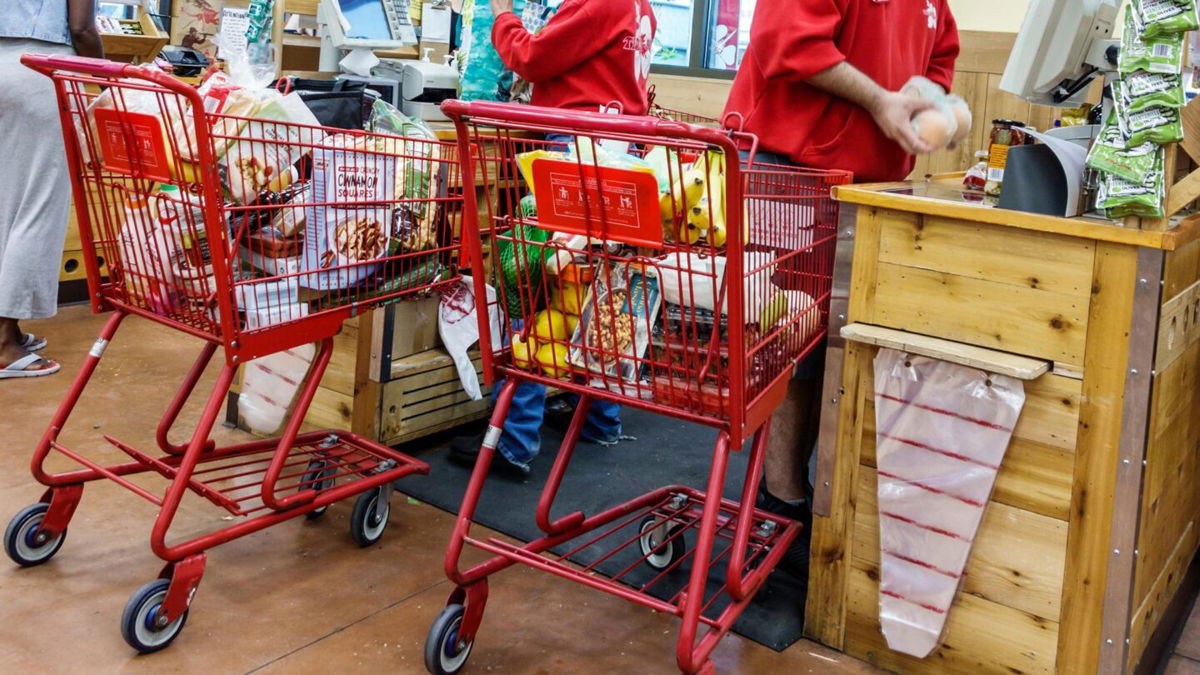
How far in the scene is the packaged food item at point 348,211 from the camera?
235cm

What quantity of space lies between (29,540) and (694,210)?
68.1 inches

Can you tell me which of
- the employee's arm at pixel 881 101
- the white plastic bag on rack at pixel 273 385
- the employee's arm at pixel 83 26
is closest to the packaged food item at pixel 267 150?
the white plastic bag on rack at pixel 273 385

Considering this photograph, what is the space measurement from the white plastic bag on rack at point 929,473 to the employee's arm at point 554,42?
4.64 feet

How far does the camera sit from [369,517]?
273 cm

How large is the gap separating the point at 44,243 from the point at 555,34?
2.09 meters

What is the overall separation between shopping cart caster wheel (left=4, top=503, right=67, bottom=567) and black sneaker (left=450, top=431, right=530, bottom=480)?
3.76 ft

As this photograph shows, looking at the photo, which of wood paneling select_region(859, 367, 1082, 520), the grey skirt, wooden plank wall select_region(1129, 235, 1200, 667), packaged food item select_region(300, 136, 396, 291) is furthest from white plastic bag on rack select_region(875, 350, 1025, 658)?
the grey skirt

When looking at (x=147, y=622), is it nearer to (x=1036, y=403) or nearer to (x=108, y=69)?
(x=108, y=69)

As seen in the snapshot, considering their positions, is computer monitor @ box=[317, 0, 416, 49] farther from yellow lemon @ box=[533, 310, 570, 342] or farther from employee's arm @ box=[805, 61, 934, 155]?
yellow lemon @ box=[533, 310, 570, 342]

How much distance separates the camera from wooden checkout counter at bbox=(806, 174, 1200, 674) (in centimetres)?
194

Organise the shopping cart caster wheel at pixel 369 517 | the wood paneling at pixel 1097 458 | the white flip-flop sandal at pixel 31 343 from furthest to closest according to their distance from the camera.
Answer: the white flip-flop sandal at pixel 31 343 < the shopping cart caster wheel at pixel 369 517 < the wood paneling at pixel 1097 458

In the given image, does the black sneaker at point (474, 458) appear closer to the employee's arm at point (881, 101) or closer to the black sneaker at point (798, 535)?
the black sneaker at point (798, 535)

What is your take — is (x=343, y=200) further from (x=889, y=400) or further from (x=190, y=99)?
(x=889, y=400)

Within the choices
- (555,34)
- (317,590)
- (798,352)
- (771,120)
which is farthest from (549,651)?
(555,34)
